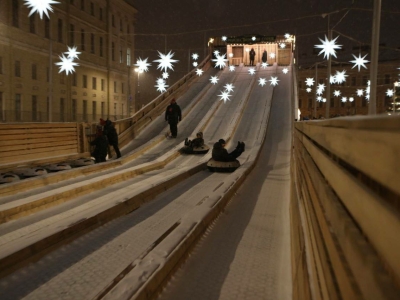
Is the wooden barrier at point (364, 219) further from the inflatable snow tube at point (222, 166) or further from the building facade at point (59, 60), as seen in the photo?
the building facade at point (59, 60)

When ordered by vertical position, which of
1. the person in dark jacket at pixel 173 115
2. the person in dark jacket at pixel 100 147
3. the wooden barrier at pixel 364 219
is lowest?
the person in dark jacket at pixel 100 147

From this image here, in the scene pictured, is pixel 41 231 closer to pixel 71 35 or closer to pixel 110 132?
pixel 110 132

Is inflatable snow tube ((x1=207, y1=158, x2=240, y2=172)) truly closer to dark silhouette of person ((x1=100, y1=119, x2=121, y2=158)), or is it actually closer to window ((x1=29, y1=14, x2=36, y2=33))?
dark silhouette of person ((x1=100, y1=119, x2=121, y2=158))

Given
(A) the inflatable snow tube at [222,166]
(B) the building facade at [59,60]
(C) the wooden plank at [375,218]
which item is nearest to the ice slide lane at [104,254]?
(C) the wooden plank at [375,218]

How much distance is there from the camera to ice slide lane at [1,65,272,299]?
4039 mm

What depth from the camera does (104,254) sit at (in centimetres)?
502

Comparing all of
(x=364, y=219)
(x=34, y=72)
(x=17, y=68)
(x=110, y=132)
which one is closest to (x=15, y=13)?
(x=17, y=68)

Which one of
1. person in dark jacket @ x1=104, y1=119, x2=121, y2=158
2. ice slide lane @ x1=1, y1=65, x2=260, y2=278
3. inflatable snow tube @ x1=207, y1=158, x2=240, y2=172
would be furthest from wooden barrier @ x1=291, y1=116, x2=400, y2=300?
person in dark jacket @ x1=104, y1=119, x2=121, y2=158

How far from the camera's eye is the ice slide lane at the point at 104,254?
159 inches

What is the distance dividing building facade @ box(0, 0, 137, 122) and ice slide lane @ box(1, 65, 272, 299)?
16365 millimetres

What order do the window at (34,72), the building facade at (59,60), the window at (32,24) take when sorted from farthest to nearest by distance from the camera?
the window at (34,72) → the window at (32,24) → the building facade at (59,60)

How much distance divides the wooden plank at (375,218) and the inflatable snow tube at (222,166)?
420 inches

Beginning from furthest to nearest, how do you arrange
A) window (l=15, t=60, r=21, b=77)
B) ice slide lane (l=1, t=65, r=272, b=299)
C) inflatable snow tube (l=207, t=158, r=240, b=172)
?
window (l=15, t=60, r=21, b=77) → inflatable snow tube (l=207, t=158, r=240, b=172) → ice slide lane (l=1, t=65, r=272, b=299)

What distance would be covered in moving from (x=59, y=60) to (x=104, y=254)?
3772 centimetres
